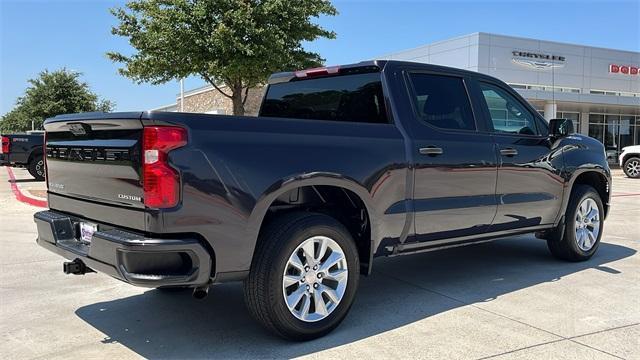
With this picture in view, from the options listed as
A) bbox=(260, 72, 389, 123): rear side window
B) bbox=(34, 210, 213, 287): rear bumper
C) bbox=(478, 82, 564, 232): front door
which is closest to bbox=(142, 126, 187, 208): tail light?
Answer: bbox=(34, 210, 213, 287): rear bumper

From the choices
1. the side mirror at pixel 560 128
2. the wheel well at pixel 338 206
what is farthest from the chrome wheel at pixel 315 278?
the side mirror at pixel 560 128

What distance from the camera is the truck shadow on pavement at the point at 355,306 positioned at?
12.9 ft

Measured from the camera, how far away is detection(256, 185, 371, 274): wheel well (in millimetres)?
4172

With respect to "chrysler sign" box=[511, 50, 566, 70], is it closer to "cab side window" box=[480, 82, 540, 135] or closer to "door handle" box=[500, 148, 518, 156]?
"cab side window" box=[480, 82, 540, 135]

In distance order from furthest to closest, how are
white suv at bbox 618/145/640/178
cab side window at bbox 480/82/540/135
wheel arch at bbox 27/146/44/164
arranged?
white suv at bbox 618/145/640/178 → wheel arch at bbox 27/146/44/164 → cab side window at bbox 480/82/540/135

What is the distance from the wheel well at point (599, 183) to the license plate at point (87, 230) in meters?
5.34

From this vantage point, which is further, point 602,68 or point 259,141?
point 602,68

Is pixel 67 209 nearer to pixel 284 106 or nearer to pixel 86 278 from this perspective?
pixel 86 278

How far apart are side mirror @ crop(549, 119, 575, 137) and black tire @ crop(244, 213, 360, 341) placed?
10.1 feet

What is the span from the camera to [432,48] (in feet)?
97.3

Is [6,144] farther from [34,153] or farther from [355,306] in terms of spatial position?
[355,306]

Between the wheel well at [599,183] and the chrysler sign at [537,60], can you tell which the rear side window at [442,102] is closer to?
the wheel well at [599,183]

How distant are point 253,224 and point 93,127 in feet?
4.22

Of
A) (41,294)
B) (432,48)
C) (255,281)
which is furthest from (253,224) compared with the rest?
(432,48)
